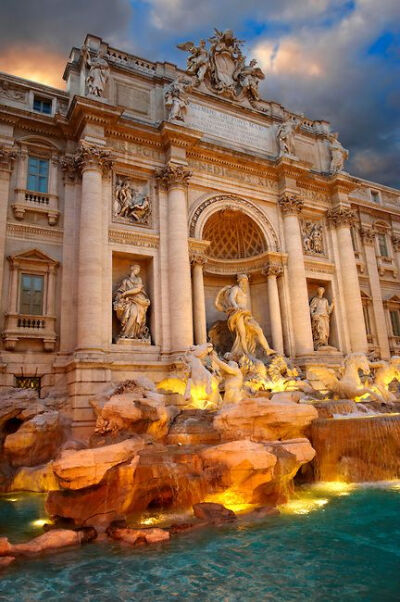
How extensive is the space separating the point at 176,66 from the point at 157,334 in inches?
481

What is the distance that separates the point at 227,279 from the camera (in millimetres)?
20453

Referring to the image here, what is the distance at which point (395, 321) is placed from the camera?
2420 centimetres

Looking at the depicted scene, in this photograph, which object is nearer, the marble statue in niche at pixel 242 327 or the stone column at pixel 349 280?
the marble statue in niche at pixel 242 327

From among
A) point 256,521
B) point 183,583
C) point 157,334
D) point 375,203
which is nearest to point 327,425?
point 256,521

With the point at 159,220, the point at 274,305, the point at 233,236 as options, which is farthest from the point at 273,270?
the point at 159,220

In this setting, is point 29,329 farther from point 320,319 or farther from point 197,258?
point 320,319

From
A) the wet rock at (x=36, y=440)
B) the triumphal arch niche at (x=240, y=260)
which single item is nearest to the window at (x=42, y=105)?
the triumphal arch niche at (x=240, y=260)

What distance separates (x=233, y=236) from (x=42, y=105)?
958 cm

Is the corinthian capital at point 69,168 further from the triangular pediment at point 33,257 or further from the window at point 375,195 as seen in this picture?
the window at point 375,195

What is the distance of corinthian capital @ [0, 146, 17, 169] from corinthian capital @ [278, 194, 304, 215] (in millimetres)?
11274

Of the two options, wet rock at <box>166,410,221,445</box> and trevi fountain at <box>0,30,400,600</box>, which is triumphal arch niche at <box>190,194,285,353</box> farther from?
wet rock at <box>166,410,221,445</box>

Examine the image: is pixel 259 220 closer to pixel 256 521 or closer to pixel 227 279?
pixel 227 279

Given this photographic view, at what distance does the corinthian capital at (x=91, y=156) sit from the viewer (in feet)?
51.1

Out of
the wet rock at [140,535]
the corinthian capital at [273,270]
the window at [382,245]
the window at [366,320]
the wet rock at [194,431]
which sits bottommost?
the wet rock at [140,535]
